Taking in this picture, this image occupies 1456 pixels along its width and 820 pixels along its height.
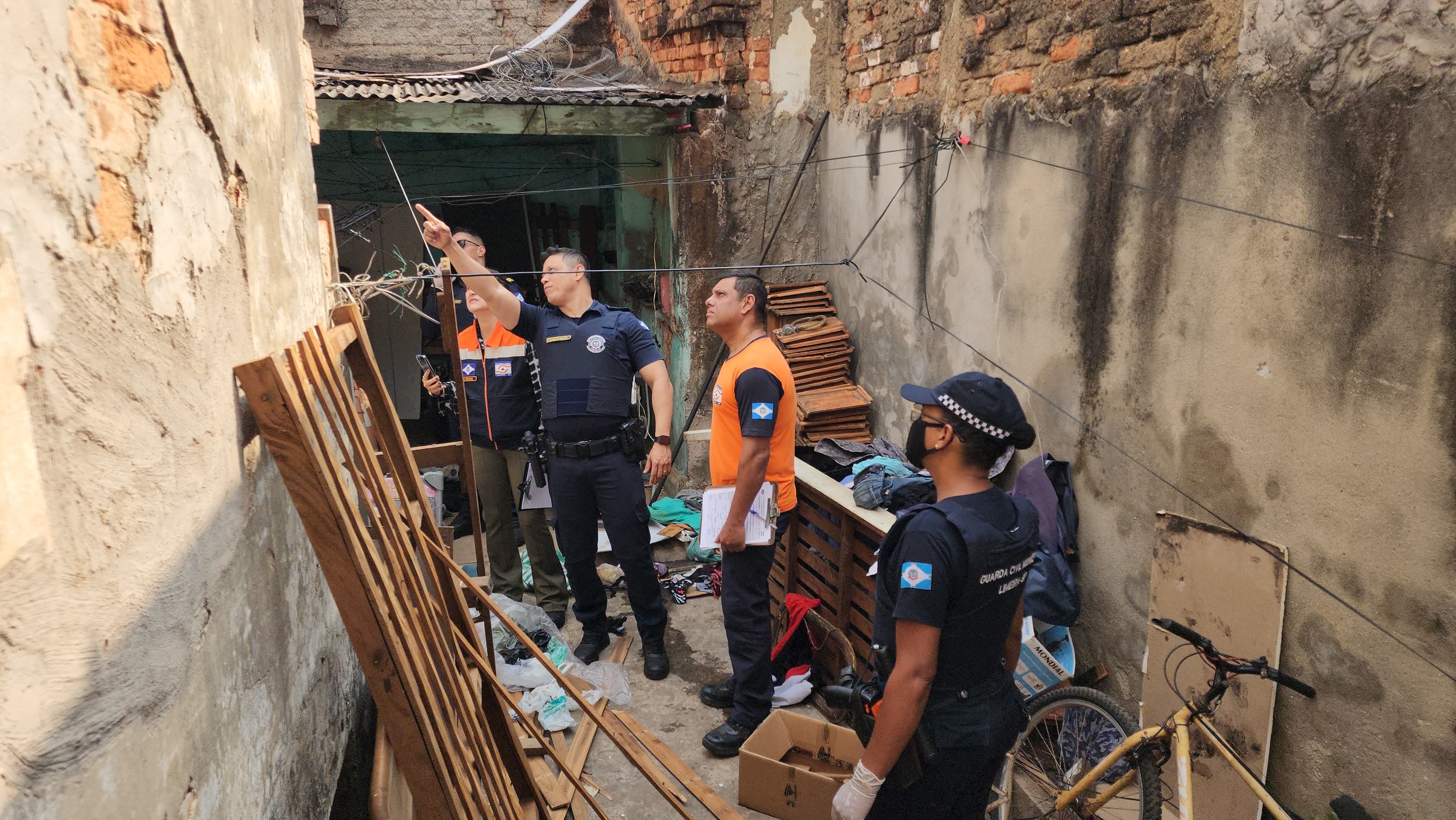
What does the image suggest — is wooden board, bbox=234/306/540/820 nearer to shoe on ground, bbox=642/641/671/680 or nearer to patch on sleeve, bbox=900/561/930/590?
patch on sleeve, bbox=900/561/930/590

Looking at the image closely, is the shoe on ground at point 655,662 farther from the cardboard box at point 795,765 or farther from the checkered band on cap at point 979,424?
the checkered band on cap at point 979,424

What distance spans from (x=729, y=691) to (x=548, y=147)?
703 cm

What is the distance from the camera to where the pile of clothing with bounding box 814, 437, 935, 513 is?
411cm

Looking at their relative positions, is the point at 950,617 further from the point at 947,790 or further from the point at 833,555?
the point at 833,555

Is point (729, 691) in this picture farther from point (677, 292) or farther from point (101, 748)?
point (677, 292)

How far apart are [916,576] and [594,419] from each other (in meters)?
2.61

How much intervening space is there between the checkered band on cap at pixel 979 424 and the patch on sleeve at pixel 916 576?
0.39 meters

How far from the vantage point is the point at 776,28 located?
22.1 feet

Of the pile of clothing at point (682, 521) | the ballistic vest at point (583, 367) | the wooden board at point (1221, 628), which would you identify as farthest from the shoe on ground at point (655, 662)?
the wooden board at point (1221, 628)

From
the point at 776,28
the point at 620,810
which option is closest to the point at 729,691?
the point at 620,810

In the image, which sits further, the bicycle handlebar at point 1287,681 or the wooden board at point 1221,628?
the wooden board at point 1221,628

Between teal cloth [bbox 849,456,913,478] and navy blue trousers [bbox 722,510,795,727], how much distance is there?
0.89m

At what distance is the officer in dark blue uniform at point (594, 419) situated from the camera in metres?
4.50

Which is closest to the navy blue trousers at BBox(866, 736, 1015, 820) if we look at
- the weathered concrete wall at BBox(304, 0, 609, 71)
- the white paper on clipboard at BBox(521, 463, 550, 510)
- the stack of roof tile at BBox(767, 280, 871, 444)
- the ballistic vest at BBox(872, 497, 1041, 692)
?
the ballistic vest at BBox(872, 497, 1041, 692)
